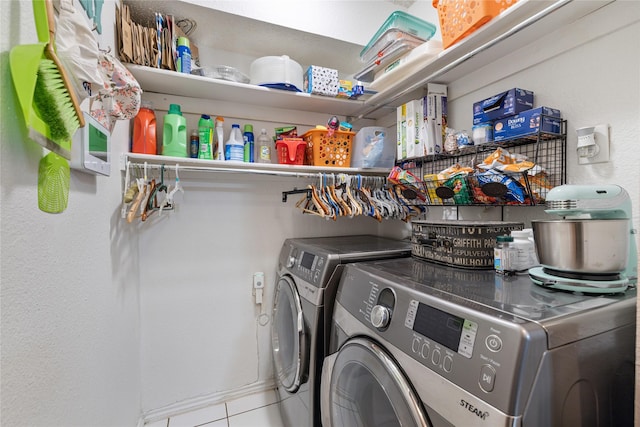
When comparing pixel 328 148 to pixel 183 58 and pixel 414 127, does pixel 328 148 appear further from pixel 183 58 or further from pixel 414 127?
pixel 183 58

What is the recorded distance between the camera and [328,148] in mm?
1820

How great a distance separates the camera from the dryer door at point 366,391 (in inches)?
27.3

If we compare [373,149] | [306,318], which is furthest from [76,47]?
[373,149]

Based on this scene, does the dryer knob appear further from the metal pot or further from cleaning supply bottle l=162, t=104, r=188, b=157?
cleaning supply bottle l=162, t=104, r=188, b=157

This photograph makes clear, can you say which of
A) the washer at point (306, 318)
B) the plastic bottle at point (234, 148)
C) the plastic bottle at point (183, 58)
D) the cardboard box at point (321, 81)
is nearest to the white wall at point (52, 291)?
the plastic bottle at point (183, 58)

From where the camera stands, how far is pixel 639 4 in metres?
0.90

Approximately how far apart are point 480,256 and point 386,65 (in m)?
1.18

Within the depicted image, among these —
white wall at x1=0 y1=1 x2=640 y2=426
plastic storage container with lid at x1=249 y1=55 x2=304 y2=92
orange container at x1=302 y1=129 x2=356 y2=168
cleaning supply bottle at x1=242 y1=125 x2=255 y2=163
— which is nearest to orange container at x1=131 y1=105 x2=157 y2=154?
white wall at x1=0 y1=1 x2=640 y2=426

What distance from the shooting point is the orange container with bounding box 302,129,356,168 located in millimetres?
1806

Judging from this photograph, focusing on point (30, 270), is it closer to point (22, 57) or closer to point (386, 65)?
point (22, 57)

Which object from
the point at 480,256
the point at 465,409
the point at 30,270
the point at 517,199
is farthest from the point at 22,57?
the point at 517,199

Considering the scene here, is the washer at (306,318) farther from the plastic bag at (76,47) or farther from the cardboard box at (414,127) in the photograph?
the plastic bag at (76,47)

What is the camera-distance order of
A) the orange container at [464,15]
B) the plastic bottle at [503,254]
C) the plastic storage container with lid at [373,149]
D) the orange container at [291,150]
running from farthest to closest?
the plastic storage container with lid at [373,149] < the orange container at [291,150] < the orange container at [464,15] < the plastic bottle at [503,254]

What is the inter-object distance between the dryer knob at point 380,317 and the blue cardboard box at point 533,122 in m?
0.89
